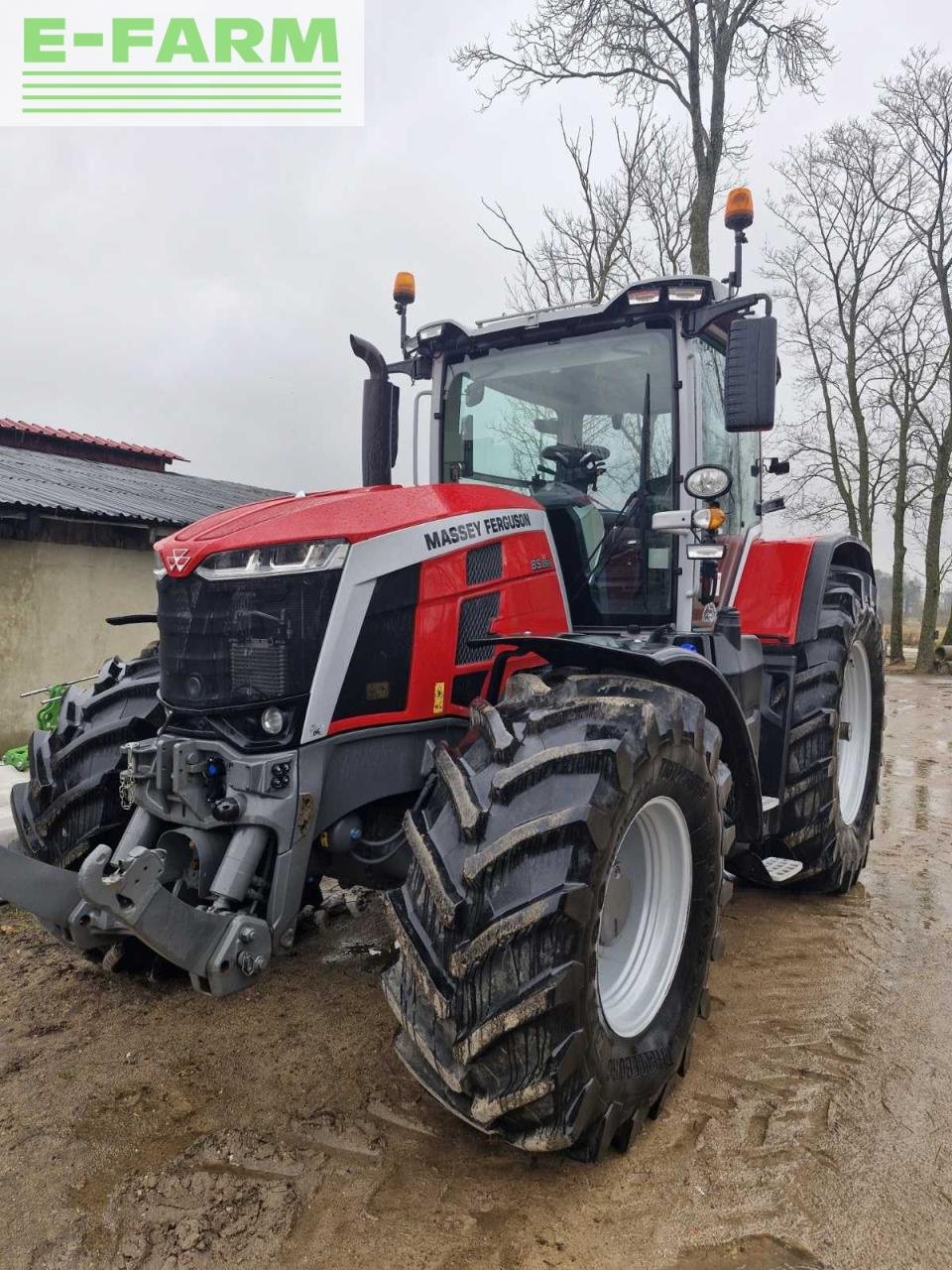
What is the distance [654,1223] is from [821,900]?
99.8 inches

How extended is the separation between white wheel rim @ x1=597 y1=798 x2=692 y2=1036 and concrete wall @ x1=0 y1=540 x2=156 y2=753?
7473 millimetres

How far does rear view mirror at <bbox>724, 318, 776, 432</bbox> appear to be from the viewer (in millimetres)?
3041

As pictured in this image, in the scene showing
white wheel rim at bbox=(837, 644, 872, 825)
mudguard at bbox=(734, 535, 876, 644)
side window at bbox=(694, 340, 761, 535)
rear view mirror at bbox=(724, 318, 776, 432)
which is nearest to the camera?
rear view mirror at bbox=(724, 318, 776, 432)

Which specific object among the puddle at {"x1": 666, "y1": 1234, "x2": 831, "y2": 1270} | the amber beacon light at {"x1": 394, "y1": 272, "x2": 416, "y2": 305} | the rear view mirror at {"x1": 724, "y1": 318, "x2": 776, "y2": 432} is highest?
the amber beacon light at {"x1": 394, "y1": 272, "x2": 416, "y2": 305}

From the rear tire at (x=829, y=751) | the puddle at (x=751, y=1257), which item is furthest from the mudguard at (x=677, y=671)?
the puddle at (x=751, y=1257)

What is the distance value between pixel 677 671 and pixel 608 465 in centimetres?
101

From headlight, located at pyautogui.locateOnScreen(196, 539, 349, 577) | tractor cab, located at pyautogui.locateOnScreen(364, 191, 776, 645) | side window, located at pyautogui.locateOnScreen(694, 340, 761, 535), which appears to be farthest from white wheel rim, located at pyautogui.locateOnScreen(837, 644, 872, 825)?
headlight, located at pyautogui.locateOnScreen(196, 539, 349, 577)

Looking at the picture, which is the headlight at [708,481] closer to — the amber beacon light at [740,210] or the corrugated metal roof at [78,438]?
the amber beacon light at [740,210]

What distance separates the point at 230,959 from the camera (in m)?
2.26

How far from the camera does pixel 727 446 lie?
12.5 ft

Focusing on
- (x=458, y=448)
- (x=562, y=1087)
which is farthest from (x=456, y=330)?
(x=562, y=1087)

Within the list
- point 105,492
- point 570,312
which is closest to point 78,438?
point 105,492

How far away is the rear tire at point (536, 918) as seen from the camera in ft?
6.75

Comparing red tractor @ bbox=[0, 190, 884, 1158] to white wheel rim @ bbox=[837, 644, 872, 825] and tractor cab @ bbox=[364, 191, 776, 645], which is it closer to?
tractor cab @ bbox=[364, 191, 776, 645]
